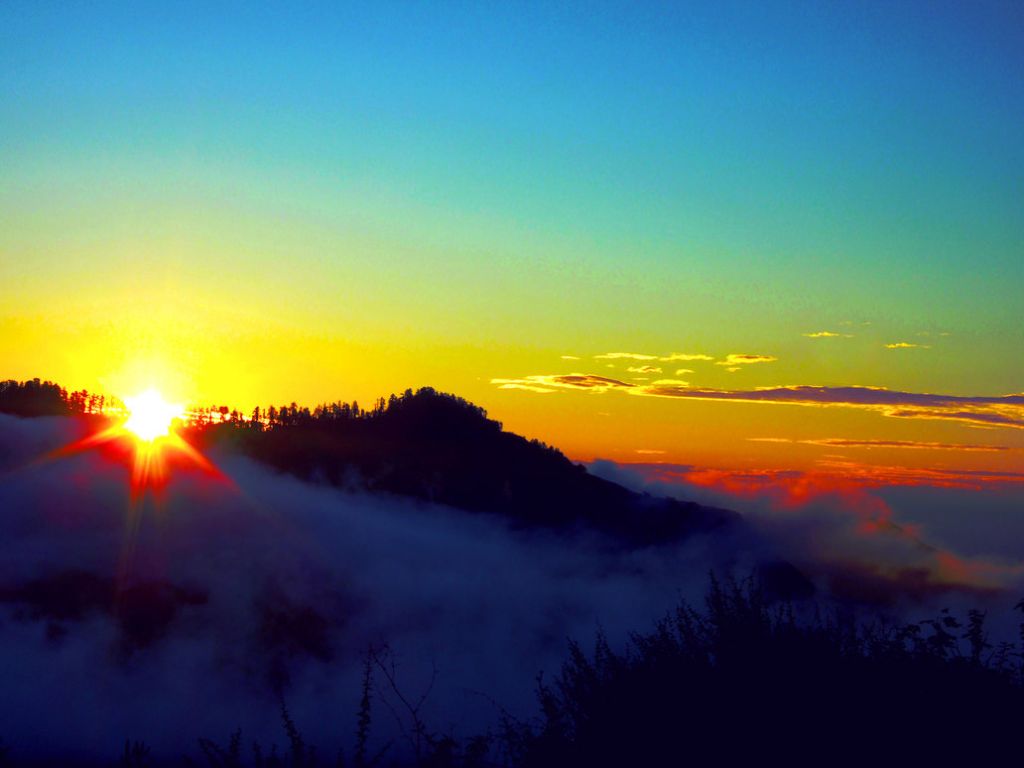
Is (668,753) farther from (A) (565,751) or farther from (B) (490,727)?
(B) (490,727)

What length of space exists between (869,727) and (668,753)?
5.41ft

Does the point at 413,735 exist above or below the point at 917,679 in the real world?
below

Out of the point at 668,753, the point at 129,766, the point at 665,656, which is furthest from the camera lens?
the point at 665,656

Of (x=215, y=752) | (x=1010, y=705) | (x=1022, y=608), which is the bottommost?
(x=215, y=752)

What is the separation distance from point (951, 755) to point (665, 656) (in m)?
2.85

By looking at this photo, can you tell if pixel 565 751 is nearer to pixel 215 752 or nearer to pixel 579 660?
pixel 579 660

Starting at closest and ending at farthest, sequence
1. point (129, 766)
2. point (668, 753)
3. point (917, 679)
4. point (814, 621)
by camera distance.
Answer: point (129, 766) → point (668, 753) → point (917, 679) → point (814, 621)

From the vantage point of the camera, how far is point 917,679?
29.3 feet

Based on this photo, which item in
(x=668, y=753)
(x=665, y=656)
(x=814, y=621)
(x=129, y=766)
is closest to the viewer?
(x=129, y=766)

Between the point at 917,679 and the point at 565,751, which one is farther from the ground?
the point at 917,679

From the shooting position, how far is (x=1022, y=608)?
900cm

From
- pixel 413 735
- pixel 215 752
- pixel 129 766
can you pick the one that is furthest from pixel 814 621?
pixel 129 766

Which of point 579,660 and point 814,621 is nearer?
point 579,660

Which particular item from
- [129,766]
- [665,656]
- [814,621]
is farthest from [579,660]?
[129,766]
